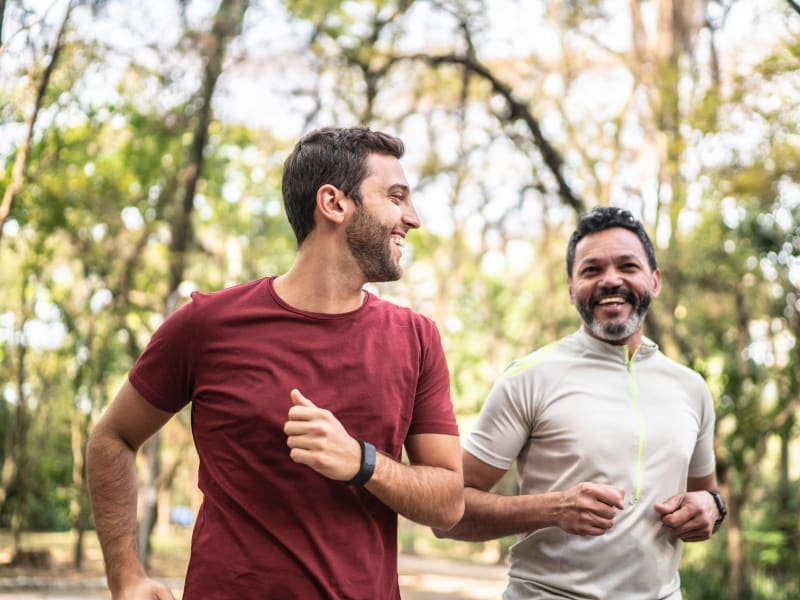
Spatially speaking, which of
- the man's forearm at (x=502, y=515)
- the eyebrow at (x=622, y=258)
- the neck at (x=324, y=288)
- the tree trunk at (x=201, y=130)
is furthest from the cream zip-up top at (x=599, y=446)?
the tree trunk at (x=201, y=130)

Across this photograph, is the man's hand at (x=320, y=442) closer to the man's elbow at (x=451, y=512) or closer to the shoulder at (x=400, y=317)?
the man's elbow at (x=451, y=512)

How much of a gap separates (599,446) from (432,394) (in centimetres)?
79

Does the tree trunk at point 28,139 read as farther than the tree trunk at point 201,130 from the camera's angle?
No

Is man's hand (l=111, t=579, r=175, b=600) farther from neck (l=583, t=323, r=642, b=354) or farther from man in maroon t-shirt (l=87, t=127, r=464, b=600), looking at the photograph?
neck (l=583, t=323, r=642, b=354)

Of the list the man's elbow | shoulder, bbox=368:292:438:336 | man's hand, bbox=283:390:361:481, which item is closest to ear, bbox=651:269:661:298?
shoulder, bbox=368:292:438:336

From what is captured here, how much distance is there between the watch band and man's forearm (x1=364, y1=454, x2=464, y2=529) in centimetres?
2

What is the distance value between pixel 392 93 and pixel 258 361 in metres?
18.6

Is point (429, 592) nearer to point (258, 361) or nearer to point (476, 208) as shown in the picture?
point (476, 208)

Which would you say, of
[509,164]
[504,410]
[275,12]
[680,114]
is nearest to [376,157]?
[504,410]

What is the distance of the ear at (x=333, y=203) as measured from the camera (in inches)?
98.0

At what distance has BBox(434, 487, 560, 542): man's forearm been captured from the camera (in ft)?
9.65

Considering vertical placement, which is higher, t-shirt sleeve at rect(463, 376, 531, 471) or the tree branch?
the tree branch

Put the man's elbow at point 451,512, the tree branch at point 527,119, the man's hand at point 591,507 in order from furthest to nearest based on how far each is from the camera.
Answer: the tree branch at point 527,119 < the man's hand at point 591,507 < the man's elbow at point 451,512

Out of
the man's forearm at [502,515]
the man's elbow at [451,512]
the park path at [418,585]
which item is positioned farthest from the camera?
the park path at [418,585]
